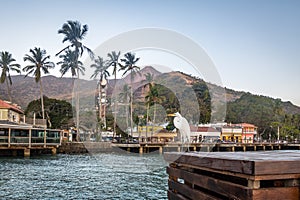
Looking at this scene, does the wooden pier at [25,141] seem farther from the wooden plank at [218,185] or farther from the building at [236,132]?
the building at [236,132]

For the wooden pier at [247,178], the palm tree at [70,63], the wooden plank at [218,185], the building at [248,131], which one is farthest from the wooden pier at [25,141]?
the building at [248,131]

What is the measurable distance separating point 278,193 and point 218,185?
75cm

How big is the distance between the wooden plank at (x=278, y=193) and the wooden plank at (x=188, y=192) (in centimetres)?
84

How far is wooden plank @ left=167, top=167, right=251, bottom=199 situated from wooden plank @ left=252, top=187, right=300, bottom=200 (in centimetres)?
10

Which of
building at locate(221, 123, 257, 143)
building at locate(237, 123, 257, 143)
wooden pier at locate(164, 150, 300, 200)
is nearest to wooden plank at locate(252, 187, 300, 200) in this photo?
wooden pier at locate(164, 150, 300, 200)

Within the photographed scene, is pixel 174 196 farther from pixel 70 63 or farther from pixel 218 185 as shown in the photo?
pixel 70 63

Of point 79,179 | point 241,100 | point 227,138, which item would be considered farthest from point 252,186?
point 241,100

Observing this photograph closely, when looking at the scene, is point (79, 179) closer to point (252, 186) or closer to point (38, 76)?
point (252, 186)

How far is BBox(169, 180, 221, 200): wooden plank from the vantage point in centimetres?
457

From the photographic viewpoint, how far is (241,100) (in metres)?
118

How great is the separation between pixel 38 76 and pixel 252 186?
58.7 meters

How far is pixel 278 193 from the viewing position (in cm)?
371

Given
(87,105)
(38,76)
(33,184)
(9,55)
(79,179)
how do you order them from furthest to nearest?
(87,105) < (9,55) < (38,76) < (79,179) < (33,184)

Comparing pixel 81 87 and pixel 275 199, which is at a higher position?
pixel 81 87
